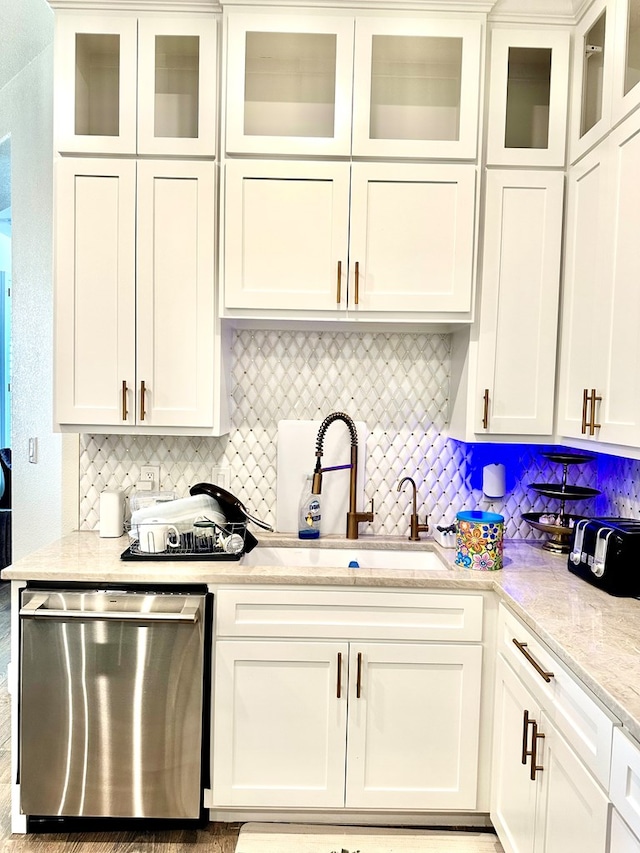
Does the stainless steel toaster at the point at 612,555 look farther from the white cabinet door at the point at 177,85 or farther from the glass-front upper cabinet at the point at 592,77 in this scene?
the white cabinet door at the point at 177,85

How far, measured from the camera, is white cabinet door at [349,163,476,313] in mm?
2314

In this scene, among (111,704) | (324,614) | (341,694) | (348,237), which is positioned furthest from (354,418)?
(111,704)

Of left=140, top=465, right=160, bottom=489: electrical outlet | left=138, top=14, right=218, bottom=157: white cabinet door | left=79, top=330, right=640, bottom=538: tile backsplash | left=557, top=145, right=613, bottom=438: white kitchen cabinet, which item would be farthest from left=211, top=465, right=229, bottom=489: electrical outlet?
left=557, top=145, right=613, bottom=438: white kitchen cabinet

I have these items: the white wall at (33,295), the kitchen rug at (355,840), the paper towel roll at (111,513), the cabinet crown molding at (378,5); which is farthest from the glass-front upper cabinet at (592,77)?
the kitchen rug at (355,840)

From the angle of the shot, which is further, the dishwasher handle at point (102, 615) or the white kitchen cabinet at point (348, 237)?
the white kitchen cabinet at point (348, 237)

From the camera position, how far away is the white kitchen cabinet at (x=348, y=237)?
7.59 ft

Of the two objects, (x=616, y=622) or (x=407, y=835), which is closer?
(x=616, y=622)

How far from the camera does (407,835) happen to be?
2234 mm

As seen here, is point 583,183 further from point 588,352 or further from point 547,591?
point 547,591

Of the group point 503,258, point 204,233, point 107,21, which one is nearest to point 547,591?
point 503,258

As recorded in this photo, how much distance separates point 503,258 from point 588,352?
1.53 ft

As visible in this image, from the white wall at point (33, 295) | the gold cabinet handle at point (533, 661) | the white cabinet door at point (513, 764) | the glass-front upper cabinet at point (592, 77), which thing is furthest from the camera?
the white wall at point (33, 295)

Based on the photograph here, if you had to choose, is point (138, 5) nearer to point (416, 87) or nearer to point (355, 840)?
point (416, 87)

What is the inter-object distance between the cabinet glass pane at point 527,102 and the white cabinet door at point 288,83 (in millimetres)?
596
